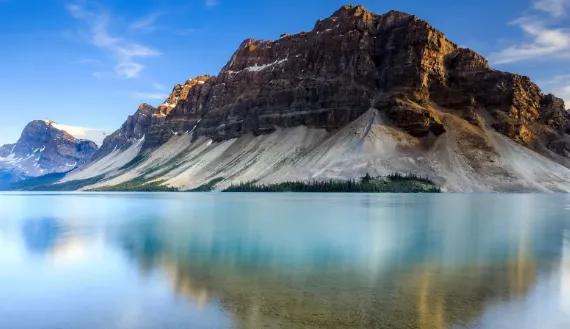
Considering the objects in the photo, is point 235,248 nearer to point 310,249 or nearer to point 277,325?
point 310,249

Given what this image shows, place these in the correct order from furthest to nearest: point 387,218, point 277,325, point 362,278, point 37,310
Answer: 1. point 387,218
2. point 362,278
3. point 37,310
4. point 277,325

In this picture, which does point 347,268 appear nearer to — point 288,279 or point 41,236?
point 288,279

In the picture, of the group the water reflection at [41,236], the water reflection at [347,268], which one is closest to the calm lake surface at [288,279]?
the water reflection at [347,268]

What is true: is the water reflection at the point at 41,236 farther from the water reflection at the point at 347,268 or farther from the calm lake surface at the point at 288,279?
the water reflection at the point at 347,268

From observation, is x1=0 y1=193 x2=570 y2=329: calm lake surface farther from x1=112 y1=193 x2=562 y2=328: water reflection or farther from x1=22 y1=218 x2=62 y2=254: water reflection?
x1=22 y1=218 x2=62 y2=254: water reflection

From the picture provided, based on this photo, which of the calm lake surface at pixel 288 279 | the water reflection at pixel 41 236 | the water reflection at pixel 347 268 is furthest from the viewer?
the water reflection at pixel 41 236

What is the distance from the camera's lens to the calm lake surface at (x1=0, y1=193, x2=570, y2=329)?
21.4 metres

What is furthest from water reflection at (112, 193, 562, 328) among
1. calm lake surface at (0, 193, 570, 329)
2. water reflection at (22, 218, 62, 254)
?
water reflection at (22, 218, 62, 254)

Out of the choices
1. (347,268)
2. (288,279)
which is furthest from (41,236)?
(347,268)

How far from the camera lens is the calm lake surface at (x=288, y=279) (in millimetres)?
21438

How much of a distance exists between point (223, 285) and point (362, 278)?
25.9 feet

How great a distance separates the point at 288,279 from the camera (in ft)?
96.2

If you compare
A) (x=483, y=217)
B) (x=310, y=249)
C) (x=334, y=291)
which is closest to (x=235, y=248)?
(x=310, y=249)

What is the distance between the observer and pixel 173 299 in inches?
968
